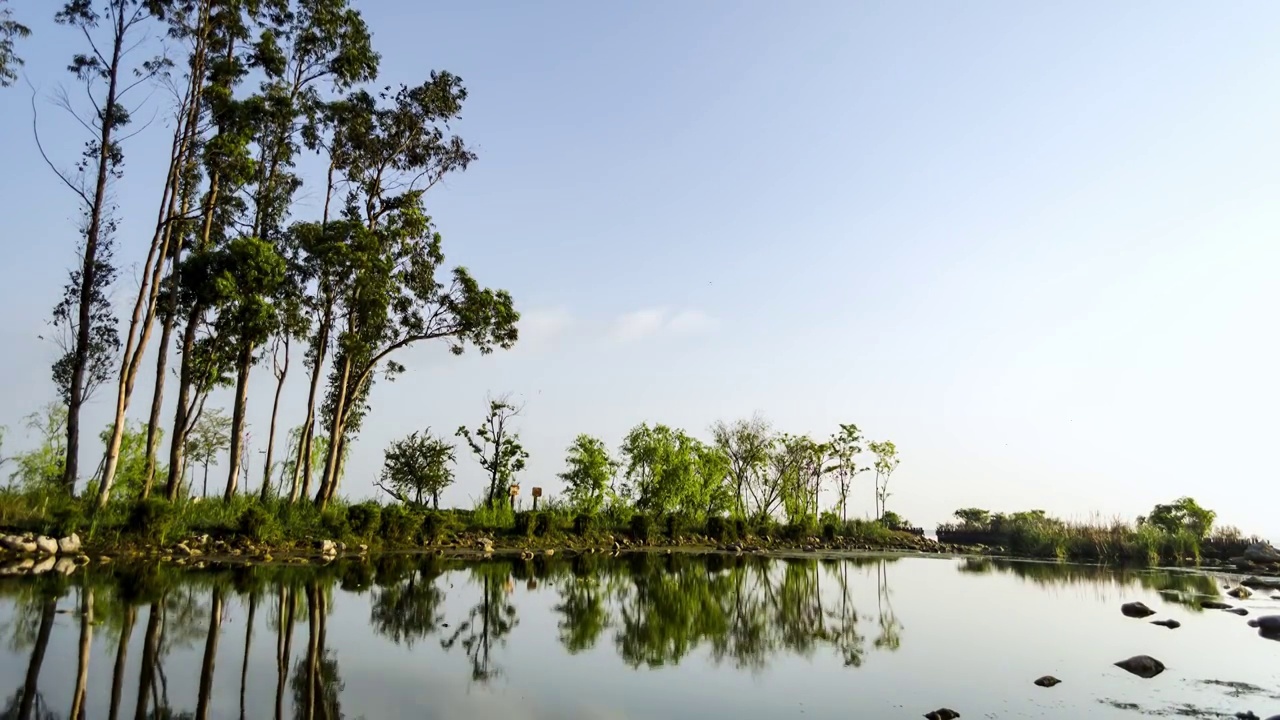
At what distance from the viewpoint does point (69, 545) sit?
13.5 metres

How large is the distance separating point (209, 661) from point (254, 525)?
36.4 ft

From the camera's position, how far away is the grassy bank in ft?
46.9

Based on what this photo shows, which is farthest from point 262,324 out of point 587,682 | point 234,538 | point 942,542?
point 942,542

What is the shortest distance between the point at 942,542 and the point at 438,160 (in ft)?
115

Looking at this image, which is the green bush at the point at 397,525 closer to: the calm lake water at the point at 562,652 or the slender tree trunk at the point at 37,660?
the calm lake water at the point at 562,652

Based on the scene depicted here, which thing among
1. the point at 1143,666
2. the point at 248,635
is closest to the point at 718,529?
the point at 1143,666

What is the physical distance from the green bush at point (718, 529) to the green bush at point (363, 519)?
54.3 feet

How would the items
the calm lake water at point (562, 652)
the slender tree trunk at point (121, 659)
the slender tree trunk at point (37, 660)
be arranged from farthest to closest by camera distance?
1. the calm lake water at point (562, 652)
2. the slender tree trunk at point (121, 659)
3. the slender tree trunk at point (37, 660)

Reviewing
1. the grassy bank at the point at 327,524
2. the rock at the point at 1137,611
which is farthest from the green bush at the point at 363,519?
the rock at the point at 1137,611

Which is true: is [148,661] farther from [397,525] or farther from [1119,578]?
[1119,578]

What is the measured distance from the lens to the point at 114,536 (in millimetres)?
14383

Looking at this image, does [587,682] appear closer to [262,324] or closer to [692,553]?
[262,324]

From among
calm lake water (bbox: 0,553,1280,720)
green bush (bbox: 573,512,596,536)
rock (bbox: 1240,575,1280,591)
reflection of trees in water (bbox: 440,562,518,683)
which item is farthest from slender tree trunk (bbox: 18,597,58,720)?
rock (bbox: 1240,575,1280,591)

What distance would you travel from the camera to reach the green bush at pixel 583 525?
88.8 feet
